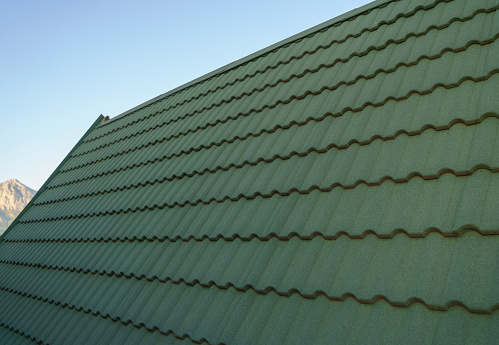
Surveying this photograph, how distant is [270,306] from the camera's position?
7.64 feet

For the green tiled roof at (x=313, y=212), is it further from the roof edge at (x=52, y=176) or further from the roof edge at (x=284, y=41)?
the roof edge at (x=52, y=176)

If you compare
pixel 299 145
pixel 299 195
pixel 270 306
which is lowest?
pixel 270 306

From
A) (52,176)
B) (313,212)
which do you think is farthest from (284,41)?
(52,176)

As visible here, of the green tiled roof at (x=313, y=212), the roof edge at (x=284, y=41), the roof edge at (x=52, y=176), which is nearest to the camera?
the green tiled roof at (x=313, y=212)

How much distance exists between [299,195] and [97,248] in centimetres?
237

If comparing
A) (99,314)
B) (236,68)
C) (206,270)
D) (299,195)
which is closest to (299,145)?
(299,195)

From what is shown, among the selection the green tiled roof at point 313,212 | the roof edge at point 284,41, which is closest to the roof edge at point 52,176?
the green tiled roof at point 313,212

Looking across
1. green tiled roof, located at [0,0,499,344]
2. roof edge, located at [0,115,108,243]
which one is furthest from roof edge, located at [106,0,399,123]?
roof edge, located at [0,115,108,243]

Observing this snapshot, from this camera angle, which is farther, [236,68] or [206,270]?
[236,68]

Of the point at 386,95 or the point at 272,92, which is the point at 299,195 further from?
the point at 272,92

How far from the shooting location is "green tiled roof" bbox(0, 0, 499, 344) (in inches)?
76.7

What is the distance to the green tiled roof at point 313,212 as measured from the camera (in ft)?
6.39

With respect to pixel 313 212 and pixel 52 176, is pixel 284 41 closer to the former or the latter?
pixel 313 212

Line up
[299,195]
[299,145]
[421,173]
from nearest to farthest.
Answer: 1. [421,173]
2. [299,195]
3. [299,145]
